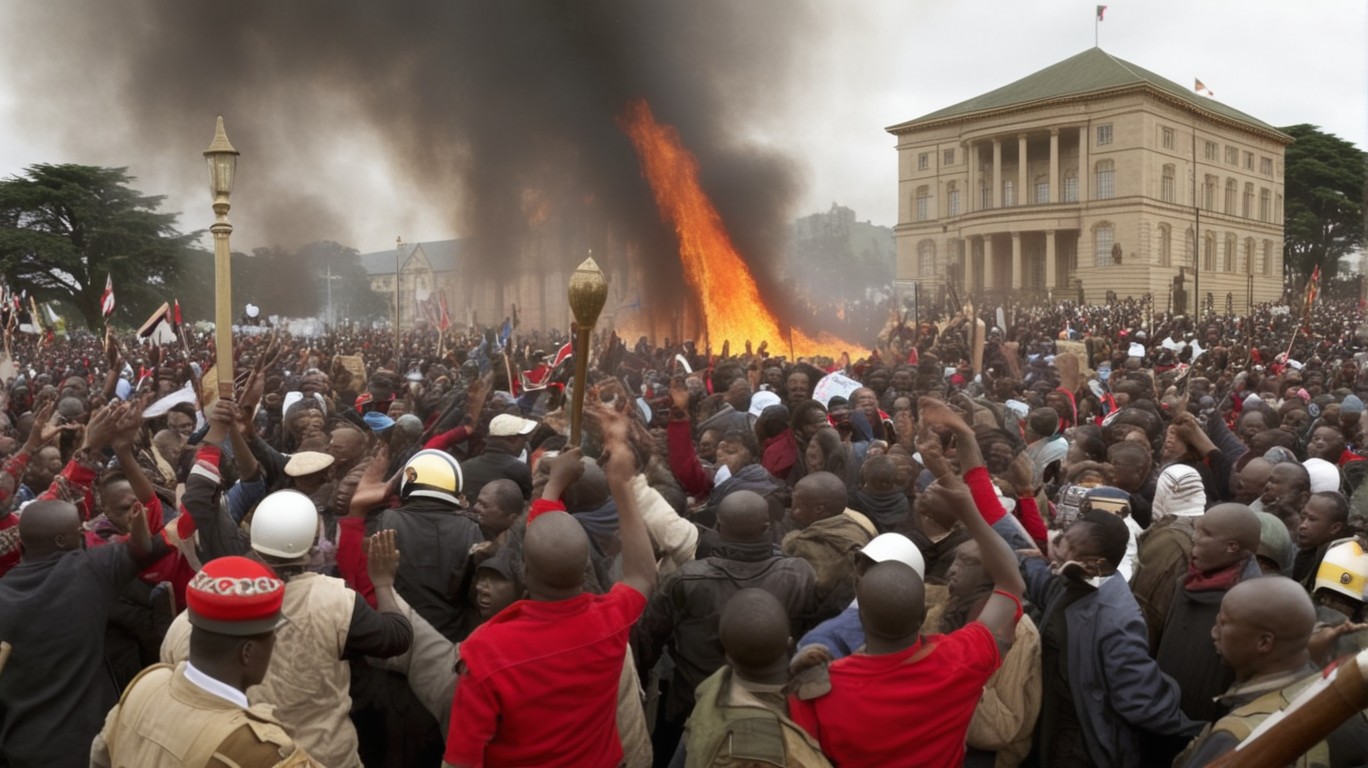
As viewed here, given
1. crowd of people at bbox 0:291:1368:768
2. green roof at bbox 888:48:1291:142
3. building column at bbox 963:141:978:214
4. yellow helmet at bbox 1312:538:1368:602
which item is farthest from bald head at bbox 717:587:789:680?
building column at bbox 963:141:978:214

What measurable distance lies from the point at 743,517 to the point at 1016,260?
5810 centimetres

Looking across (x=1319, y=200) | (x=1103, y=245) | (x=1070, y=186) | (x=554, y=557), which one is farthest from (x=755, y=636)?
(x=1319, y=200)

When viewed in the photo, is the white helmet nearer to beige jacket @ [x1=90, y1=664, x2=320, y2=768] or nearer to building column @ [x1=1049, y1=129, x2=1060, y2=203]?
beige jacket @ [x1=90, y1=664, x2=320, y2=768]

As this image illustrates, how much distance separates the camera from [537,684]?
125 inches

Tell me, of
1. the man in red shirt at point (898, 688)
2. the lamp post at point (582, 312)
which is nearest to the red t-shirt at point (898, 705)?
the man in red shirt at point (898, 688)

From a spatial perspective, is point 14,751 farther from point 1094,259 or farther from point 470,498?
point 1094,259

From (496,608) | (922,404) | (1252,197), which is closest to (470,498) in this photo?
(496,608)

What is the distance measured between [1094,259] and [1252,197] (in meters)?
12.0

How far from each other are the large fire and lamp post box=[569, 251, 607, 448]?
26060mm

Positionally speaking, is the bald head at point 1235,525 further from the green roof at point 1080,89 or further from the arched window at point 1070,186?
the arched window at point 1070,186

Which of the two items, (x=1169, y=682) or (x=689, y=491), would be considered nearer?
(x=1169, y=682)

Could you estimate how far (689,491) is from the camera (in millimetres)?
6848

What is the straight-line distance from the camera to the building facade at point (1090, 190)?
56219mm

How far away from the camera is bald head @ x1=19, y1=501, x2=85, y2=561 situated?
397 cm
